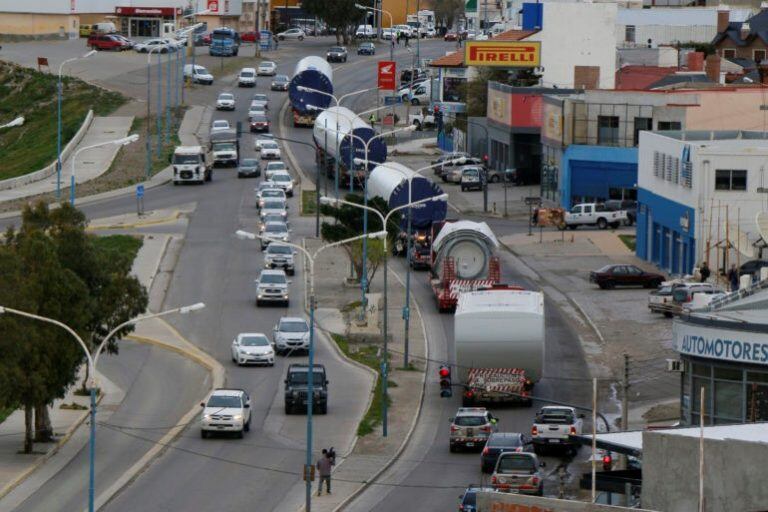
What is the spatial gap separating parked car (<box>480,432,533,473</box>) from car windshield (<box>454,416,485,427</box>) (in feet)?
8.87

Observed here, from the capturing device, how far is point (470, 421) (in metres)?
58.2

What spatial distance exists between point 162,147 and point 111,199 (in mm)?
17760

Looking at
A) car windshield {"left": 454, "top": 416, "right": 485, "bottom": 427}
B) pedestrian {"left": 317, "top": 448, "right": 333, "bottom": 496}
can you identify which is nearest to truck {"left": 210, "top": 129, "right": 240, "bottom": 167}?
car windshield {"left": 454, "top": 416, "right": 485, "bottom": 427}

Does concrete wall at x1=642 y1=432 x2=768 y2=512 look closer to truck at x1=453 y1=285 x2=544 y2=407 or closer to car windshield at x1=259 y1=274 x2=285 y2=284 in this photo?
truck at x1=453 y1=285 x2=544 y2=407

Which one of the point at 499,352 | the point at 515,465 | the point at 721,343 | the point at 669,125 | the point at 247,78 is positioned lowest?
the point at 515,465

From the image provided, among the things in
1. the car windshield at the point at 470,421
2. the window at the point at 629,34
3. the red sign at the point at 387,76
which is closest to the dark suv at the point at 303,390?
the car windshield at the point at 470,421

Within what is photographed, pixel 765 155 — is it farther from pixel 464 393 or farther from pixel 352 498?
pixel 352 498

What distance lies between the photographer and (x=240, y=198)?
10731 centimetres

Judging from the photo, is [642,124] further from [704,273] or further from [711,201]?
[704,273]

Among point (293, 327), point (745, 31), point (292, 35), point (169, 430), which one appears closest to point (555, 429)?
point (169, 430)

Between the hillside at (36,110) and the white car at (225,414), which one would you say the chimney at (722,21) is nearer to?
the hillside at (36,110)

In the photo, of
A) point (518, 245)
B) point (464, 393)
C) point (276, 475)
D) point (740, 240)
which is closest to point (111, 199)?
point (518, 245)

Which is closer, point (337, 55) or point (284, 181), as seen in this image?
point (284, 181)

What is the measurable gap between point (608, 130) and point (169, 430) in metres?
50.9
